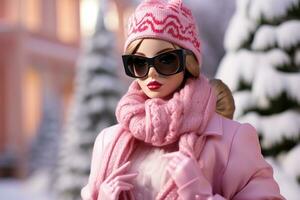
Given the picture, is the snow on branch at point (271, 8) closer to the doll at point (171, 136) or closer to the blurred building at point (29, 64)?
the doll at point (171, 136)

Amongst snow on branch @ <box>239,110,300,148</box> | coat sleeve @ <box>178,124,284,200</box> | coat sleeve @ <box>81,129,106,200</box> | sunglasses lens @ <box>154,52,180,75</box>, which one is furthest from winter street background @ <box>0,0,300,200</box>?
sunglasses lens @ <box>154,52,180,75</box>

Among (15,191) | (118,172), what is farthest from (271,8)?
(15,191)

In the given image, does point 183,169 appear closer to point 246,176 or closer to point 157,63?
point 246,176

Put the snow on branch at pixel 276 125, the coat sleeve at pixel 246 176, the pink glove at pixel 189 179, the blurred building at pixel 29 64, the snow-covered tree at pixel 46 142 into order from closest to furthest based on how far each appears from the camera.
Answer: the pink glove at pixel 189 179
the coat sleeve at pixel 246 176
the snow on branch at pixel 276 125
the snow-covered tree at pixel 46 142
the blurred building at pixel 29 64

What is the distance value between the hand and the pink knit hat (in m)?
0.49

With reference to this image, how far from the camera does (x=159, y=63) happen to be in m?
2.34

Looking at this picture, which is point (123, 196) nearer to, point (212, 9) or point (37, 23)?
point (212, 9)

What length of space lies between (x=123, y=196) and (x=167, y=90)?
492 mm

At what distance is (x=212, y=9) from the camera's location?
13.1 m

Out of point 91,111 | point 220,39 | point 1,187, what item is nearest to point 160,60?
point 91,111

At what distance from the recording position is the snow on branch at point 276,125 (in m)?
4.27

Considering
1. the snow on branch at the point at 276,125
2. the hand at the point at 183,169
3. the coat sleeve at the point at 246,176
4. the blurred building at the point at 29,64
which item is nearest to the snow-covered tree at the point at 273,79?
the snow on branch at the point at 276,125

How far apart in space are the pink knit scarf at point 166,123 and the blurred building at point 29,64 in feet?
58.1

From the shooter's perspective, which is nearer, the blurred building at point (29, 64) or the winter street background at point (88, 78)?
the winter street background at point (88, 78)
